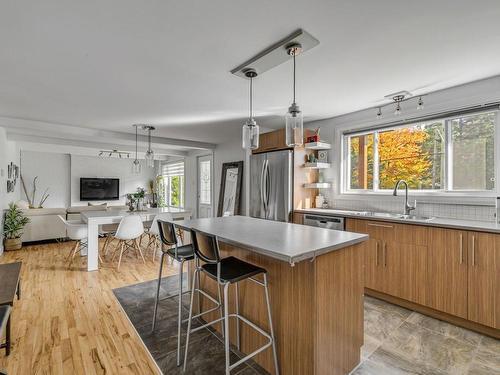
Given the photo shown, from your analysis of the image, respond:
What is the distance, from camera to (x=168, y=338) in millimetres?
2129

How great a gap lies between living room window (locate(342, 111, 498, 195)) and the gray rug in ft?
9.14

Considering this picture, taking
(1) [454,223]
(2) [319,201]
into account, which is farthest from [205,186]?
(1) [454,223]

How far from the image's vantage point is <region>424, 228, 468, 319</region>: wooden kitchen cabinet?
225 cm

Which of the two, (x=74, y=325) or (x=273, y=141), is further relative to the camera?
(x=273, y=141)

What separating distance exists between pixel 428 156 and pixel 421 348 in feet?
6.99

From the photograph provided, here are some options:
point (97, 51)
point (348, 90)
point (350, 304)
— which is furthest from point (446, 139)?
point (97, 51)

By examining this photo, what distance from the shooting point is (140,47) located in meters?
1.88

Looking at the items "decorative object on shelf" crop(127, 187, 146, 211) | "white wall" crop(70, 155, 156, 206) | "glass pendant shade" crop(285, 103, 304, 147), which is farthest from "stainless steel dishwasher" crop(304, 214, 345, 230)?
"white wall" crop(70, 155, 156, 206)

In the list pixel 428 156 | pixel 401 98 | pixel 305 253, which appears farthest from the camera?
pixel 428 156

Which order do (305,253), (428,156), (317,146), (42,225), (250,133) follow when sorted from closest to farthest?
(305,253) → (250,133) → (428,156) → (317,146) → (42,225)

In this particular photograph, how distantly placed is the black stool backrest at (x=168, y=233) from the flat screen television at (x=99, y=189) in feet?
24.2

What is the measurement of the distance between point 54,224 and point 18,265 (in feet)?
12.2

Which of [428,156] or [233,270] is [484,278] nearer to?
[428,156]

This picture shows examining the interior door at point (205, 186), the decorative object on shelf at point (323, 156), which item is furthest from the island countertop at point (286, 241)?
the interior door at point (205, 186)
